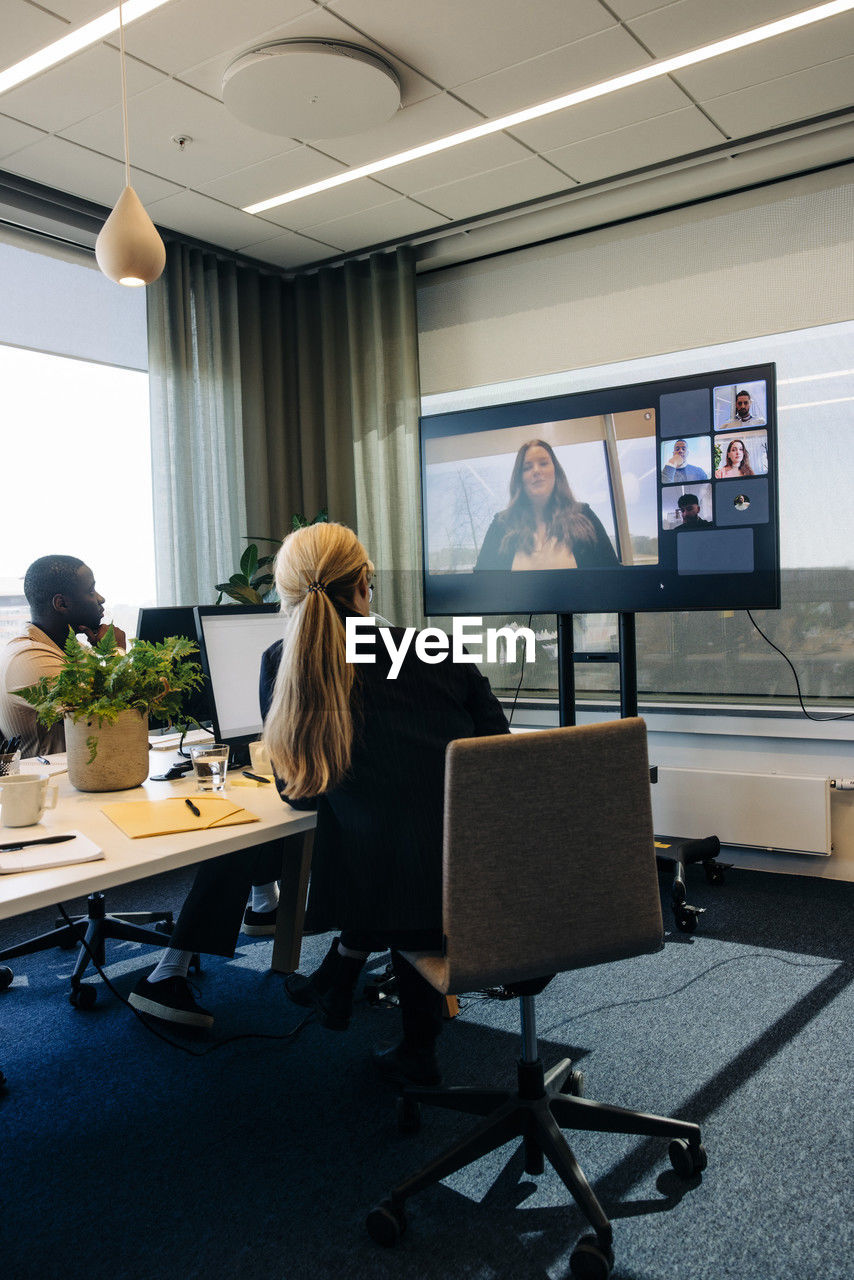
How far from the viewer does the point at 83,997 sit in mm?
2637

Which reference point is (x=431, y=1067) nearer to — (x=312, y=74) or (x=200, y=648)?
(x=200, y=648)

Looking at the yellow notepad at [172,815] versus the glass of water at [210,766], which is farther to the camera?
the glass of water at [210,766]

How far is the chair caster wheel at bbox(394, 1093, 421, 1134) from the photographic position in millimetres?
1942

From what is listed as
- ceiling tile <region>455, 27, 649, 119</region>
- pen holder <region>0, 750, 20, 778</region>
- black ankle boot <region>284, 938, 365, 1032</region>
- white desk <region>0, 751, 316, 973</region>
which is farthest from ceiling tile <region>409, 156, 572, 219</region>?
Answer: black ankle boot <region>284, 938, 365, 1032</region>

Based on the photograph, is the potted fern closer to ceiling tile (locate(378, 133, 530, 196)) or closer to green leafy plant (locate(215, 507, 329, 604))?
green leafy plant (locate(215, 507, 329, 604))

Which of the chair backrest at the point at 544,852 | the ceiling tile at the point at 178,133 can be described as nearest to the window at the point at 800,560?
the ceiling tile at the point at 178,133

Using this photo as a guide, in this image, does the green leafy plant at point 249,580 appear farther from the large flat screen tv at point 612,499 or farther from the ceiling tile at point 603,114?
the ceiling tile at point 603,114

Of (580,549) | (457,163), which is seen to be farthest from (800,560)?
(457,163)

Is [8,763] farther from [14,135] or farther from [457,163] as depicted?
[457,163]

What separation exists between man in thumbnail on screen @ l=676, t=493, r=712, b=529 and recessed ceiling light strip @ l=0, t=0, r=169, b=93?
2.23 m

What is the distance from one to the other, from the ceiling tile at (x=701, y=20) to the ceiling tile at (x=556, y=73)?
0.07 meters

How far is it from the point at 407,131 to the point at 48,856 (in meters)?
2.84

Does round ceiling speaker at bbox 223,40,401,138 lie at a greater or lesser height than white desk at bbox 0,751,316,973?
greater

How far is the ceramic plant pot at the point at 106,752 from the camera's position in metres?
2.05
